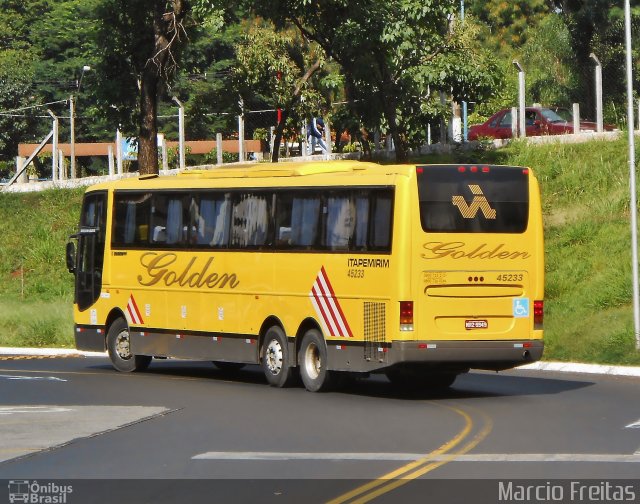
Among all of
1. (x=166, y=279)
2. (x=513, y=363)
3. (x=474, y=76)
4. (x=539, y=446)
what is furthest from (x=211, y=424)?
(x=474, y=76)

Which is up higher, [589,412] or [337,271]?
[337,271]

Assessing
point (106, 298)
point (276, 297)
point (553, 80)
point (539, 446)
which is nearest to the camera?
point (539, 446)

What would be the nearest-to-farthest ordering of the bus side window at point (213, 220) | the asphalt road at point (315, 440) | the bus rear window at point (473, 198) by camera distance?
the asphalt road at point (315, 440) < the bus rear window at point (473, 198) < the bus side window at point (213, 220)

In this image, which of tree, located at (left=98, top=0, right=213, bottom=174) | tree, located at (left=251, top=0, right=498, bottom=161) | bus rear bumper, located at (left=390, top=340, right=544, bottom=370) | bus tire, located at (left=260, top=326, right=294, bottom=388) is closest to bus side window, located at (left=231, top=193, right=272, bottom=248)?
bus tire, located at (left=260, top=326, right=294, bottom=388)

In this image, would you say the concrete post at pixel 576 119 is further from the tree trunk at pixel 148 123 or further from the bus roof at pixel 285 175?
the bus roof at pixel 285 175

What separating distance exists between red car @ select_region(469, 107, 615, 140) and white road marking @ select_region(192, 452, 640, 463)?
35068 millimetres

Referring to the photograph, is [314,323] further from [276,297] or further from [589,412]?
[589,412]

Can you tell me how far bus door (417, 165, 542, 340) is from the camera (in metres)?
22.0

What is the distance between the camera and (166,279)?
89.7 ft

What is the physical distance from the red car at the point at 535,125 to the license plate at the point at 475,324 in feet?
90.7

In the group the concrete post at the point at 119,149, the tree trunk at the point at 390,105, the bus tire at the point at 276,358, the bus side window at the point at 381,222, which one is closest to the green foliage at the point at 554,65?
the tree trunk at the point at 390,105

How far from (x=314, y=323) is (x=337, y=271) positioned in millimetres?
1020

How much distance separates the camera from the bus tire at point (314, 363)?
23188mm

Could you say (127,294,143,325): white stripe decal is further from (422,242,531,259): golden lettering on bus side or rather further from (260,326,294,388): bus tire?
(422,242,531,259): golden lettering on bus side
